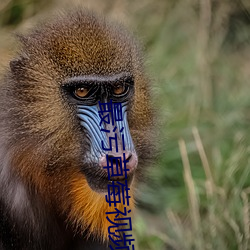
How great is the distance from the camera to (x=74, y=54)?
3062mm

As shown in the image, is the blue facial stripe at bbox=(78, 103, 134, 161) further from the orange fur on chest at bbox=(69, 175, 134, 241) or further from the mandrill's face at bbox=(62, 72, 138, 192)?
the orange fur on chest at bbox=(69, 175, 134, 241)

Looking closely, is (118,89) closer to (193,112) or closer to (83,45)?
(83,45)

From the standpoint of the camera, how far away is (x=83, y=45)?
A: 10.2 feet

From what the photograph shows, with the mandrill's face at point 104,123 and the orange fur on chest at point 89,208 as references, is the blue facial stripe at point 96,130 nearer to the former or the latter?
the mandrill's face at point 104,123

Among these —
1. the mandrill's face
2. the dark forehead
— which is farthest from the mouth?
the dark forehead

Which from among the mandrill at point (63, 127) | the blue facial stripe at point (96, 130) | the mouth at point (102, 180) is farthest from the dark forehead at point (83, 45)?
the mouth at point (102, 180)

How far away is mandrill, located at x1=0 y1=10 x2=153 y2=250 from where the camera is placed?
9.82 feet

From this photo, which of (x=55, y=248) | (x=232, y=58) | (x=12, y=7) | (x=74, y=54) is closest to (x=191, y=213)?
(x=55, y=248)

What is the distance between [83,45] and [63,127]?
32cm

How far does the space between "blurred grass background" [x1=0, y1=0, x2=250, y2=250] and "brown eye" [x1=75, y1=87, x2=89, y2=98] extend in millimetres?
393

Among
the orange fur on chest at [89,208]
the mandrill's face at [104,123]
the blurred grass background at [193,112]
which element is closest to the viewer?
the mandrill's face at [104,123]

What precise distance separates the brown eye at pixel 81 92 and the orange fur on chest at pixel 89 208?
0.98ft

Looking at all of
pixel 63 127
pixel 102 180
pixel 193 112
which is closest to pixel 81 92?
pixel 63 127

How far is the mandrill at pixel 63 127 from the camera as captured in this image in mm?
2994
